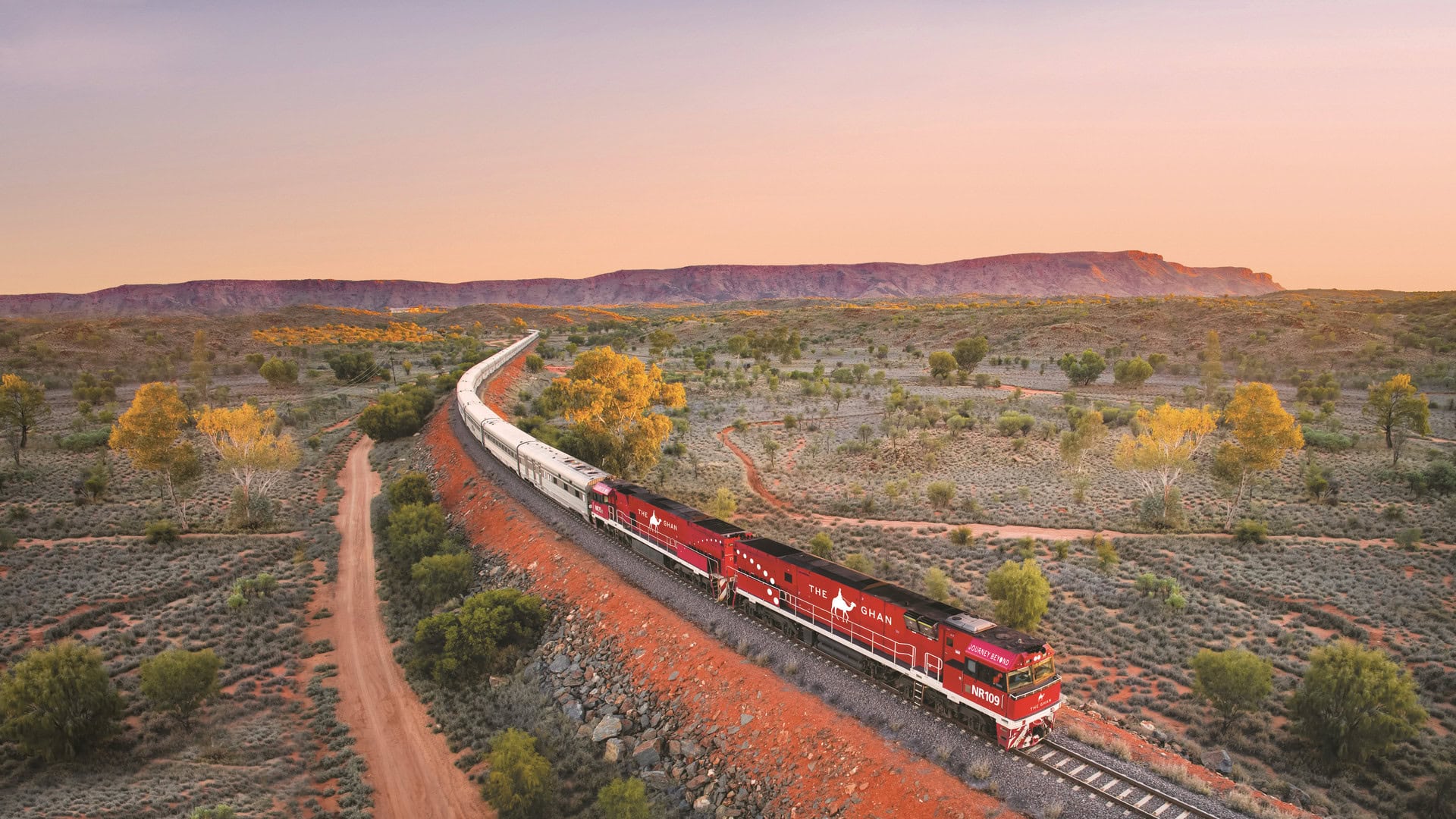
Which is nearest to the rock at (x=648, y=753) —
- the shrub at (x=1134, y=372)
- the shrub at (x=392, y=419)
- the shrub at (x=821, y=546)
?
the shrub at (x=821, y=546)

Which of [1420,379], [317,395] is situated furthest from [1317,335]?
[317,395]

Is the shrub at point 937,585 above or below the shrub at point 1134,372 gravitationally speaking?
below

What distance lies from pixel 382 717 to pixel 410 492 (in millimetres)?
18441

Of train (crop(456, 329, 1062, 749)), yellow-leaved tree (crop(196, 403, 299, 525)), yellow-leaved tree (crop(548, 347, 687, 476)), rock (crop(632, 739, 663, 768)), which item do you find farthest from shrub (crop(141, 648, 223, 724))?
yellow-leaved tree (crop(548, 347, 687, 476))

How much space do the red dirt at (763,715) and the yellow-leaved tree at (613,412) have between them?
31.1ft

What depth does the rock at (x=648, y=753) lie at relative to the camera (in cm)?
2028

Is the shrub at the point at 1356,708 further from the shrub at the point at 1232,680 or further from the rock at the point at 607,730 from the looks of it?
the rock at the point at 607,730

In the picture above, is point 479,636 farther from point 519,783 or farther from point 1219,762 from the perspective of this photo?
point 1219,762

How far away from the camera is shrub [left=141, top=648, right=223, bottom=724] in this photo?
73.1ft

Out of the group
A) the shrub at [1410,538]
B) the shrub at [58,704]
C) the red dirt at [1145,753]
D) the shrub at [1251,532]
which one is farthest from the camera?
the shrub at [1251,532]

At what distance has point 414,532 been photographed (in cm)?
3631

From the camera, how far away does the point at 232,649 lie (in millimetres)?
28344

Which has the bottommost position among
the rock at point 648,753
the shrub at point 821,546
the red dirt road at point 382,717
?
the red dirt road at point 382,717

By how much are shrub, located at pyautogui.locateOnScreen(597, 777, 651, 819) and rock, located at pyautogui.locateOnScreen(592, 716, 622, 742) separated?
3.51 meters
